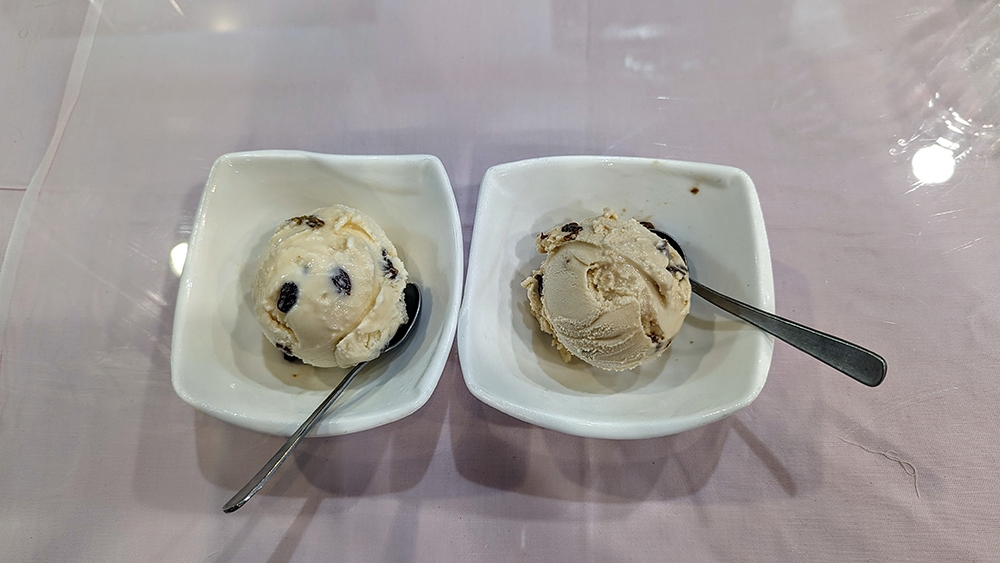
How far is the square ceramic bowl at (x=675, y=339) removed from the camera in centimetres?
98

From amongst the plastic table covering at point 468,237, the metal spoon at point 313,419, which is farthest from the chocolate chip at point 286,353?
the plastic table covering at point 468,237

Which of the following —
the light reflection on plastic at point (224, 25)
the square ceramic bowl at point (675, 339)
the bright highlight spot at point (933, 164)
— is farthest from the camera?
the light reflection on plastic at point (224, 25)

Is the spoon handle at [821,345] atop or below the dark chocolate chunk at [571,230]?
Result: below

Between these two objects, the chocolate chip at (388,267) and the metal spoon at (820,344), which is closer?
the metal spoon at (820,344)

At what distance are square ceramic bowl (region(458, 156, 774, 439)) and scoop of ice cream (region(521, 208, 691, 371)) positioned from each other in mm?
81

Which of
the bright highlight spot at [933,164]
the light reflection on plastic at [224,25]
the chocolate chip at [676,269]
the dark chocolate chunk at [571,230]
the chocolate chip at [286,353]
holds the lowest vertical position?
the chocolate chip at [286,353]

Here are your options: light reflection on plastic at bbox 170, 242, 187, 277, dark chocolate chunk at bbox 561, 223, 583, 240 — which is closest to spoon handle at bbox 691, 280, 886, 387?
dark chocolate chunk at bbox 561, 223, 583, 240

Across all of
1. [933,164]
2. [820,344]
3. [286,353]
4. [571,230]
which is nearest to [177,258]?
[286,353]

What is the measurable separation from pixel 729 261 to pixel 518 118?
78 centimetres

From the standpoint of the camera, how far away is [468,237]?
1.41m

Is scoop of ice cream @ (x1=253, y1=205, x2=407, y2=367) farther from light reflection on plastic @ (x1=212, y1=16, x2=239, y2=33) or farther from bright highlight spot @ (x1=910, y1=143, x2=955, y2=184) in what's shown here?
bright highlight spot @ (x1=910, y1=143, x2=955, y2=184)

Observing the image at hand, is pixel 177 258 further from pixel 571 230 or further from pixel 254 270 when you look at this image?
pixel 571 230

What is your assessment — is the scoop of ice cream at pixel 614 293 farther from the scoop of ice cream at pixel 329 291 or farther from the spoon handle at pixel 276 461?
the spoon handle at pixel 276 461

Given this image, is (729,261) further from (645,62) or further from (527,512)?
(645,62)
